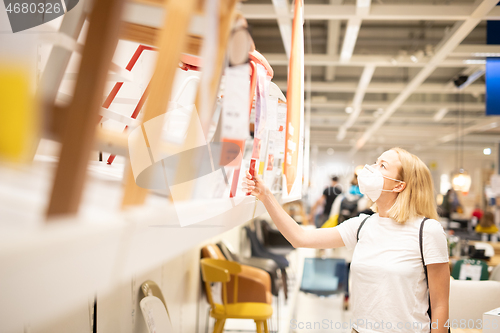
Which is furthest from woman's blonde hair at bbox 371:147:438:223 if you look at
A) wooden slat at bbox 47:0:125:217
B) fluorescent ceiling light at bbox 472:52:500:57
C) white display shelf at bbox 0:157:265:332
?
fluorescent ceiling light at bbox 472:52:500:57

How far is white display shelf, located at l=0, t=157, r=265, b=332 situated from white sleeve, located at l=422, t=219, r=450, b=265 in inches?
56.7

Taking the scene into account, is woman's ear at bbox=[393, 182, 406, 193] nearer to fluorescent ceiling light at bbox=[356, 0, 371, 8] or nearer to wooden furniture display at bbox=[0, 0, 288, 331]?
wooden furniture display at bbox=[0, 0, 288, 331]

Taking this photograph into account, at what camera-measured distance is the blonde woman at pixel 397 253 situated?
1644mm

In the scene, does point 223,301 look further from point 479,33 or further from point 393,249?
point 479,33

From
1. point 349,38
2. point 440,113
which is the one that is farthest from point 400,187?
point 440,113

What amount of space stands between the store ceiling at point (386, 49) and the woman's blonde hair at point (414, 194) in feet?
3.84

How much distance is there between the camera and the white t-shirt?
1644 mm

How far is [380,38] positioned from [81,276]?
667 cm

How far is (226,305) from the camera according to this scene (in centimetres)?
331

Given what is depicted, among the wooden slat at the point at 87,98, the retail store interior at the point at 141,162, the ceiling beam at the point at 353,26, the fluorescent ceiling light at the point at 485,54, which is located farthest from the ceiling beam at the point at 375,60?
the wooden slat at the point at 87,98

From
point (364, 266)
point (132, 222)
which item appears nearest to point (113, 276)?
point (132, 222)

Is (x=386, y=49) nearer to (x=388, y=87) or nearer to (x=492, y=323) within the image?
(x=388, y=87)

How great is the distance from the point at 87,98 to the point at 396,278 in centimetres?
163

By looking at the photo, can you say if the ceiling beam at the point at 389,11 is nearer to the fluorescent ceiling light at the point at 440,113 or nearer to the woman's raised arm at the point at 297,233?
the woman's raised arm at the point at 297,233
